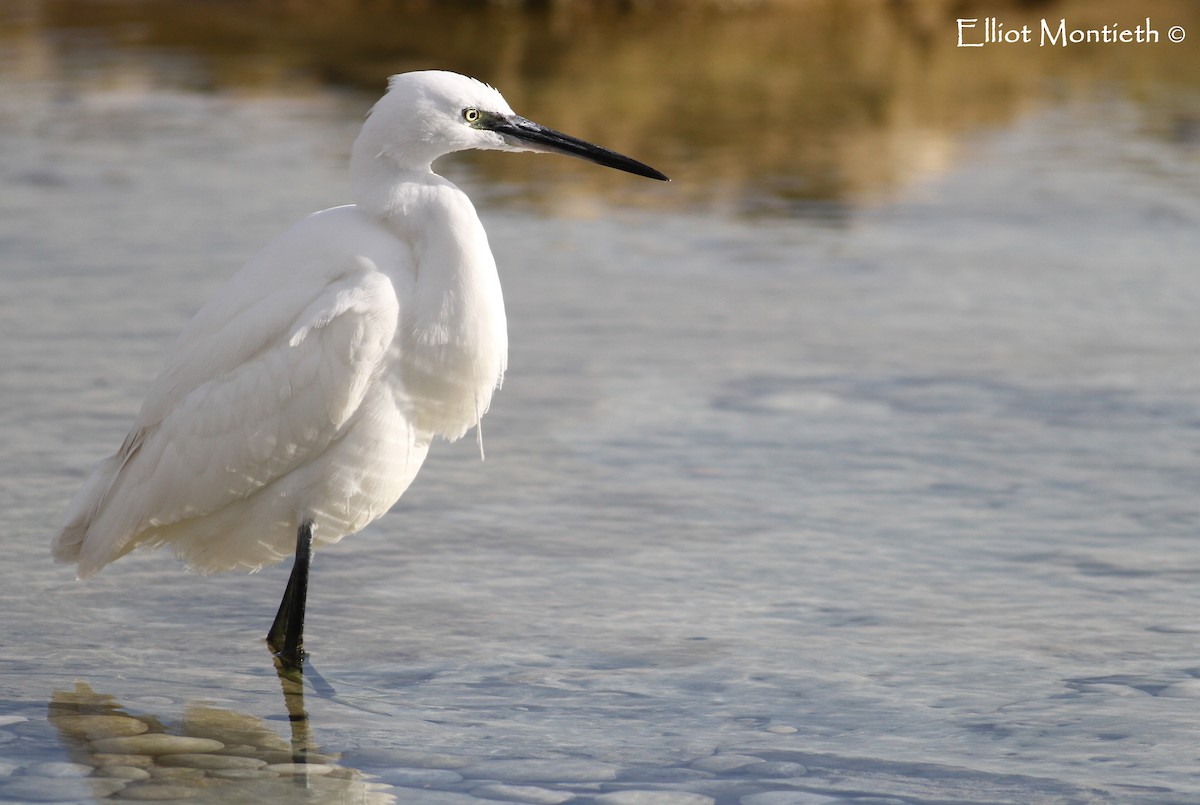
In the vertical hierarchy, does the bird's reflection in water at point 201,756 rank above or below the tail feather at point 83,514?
below

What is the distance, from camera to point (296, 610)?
13.3 ft

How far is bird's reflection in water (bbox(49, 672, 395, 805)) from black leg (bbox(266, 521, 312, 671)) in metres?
0.16

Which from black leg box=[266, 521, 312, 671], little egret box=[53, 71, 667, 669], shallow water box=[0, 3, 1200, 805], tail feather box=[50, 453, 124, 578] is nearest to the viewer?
shallow water box=[0, 3, 1200, 805]

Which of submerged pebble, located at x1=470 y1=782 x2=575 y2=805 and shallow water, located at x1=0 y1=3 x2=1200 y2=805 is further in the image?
shallow water, located at x1=0 y1=3 x2=1200 y2=805

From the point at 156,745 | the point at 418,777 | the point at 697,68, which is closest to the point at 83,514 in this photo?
the point at 156,745

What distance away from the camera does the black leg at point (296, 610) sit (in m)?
4.06

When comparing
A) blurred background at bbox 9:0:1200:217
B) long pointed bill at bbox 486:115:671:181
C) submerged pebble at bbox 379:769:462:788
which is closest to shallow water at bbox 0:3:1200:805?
submerged pebble at bbox 379:769:462:788

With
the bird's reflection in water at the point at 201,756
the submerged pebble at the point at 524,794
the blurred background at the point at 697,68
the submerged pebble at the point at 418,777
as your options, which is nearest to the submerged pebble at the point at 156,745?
the bird's reflection in water at the point at 201,756

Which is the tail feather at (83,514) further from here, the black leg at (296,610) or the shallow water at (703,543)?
the black leg at (296,610)

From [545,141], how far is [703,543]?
1.45 metres

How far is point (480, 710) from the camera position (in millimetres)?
3857

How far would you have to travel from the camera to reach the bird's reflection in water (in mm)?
3410

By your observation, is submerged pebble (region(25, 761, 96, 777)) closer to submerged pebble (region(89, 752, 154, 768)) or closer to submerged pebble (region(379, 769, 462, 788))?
submerged pebble (region(89, 752, 154, 768))

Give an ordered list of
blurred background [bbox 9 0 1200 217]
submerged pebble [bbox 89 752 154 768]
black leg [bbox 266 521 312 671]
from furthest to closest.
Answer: blurred background [bbox 9 0 1200 217], black leg [bbox 266 521 312 671], submerged pebble [bbox 89 752 154 768]
